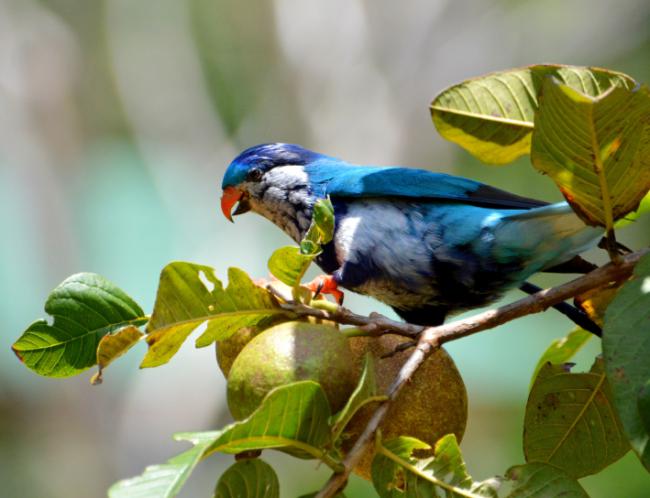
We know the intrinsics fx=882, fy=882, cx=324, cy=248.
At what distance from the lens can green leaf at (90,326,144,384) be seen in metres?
1.64

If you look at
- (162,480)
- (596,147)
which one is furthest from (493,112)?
(162,480)

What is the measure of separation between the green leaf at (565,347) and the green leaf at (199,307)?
86cm

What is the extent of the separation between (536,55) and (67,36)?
21.3ft

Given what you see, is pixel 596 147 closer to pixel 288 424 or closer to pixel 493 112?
pixel 493 112

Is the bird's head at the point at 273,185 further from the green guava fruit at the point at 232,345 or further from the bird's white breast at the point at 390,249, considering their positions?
the green guava fruit at the point at 232,345

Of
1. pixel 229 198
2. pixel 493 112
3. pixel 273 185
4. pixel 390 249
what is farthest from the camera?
pixel 229 198

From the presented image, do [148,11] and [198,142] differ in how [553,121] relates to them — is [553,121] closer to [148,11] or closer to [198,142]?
[198,142]

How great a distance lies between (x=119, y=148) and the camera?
13.1m

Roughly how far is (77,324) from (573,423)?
3.53 feet

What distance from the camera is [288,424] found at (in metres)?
1.38

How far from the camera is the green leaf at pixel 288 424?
1.33 metres

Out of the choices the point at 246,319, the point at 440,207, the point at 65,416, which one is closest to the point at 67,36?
the point at 65,416

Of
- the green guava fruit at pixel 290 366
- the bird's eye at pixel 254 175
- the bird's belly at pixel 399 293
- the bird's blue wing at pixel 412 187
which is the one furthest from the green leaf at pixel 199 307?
the bird's eye at pixel 254 175

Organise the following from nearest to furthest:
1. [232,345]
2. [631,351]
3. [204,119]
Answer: [631,351], [232,345], [204,119]
